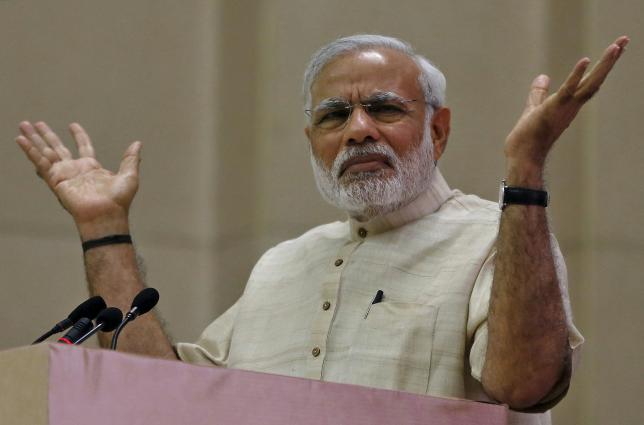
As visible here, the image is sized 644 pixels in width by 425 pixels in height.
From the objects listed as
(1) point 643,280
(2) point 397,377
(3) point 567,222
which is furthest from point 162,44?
(2) point 397,377

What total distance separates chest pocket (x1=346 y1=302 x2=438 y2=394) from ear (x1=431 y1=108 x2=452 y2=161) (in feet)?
2.05

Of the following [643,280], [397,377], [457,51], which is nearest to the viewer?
[397,377]

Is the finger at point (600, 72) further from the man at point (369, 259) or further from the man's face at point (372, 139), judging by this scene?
the man's face at point (372, 139)

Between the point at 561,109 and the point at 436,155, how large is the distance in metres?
1.01

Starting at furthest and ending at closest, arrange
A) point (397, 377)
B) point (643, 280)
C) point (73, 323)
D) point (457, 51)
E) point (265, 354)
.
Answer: point (457, 51) → point (643, 280) → point (265, 354) → point (397, 377) → point (73, 323)

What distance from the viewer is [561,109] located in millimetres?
2684

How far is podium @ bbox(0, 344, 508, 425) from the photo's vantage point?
213 cm

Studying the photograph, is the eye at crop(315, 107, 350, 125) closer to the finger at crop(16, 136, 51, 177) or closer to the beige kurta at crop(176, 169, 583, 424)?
the beige kurta at crop(176, 169, 583, 424)

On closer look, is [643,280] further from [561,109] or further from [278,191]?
[561,109]

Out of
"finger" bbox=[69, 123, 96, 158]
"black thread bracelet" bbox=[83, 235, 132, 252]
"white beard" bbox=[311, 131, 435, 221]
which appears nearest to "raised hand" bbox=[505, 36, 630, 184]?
"white beard" bbox=[311, 131, 435, 221]

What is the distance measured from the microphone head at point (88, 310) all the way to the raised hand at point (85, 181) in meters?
1.06

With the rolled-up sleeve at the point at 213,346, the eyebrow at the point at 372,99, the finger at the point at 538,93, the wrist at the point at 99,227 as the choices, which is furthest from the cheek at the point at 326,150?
the finger at the point at 538,93

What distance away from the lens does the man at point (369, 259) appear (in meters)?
3.11

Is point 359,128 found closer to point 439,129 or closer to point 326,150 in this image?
point 326,150
